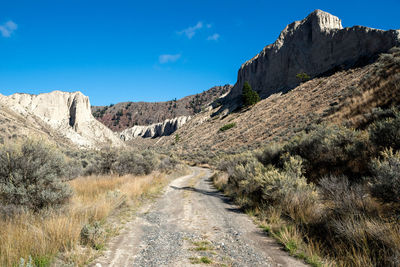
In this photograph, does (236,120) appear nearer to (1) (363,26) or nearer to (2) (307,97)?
(2) (307,97)

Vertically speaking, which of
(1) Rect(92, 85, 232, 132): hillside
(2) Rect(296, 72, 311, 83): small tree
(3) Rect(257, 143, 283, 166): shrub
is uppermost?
(1) Rect(92, 85, 232, 132): hillside

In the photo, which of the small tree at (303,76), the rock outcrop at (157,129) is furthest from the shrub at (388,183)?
the rock outcrop at (157,129)

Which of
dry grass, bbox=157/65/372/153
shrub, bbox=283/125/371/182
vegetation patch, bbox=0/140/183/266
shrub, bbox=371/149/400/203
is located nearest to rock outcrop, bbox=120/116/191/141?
dry grass, bbox=157/65/372/153

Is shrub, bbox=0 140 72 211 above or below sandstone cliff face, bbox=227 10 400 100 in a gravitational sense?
below

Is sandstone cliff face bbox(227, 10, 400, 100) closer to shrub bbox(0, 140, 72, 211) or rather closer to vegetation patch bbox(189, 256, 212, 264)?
vegetation patch bbox(189, 256, 212, 264)

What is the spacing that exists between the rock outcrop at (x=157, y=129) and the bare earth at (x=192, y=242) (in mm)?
101137

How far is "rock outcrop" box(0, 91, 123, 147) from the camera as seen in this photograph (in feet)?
174

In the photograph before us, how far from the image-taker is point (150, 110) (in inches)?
6225

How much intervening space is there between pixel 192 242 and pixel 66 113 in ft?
228

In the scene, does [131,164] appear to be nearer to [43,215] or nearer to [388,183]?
[43,215]

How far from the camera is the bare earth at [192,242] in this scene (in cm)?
418

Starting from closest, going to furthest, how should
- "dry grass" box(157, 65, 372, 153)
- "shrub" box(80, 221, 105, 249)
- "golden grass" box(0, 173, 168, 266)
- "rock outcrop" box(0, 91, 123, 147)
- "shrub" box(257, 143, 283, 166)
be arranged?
"golden grass" box(0, 173, 168, 266), "shrub" box(80, 221, 105, 249), "shrub" box(257, 143, 283, 166), "dry grass" box(157, 65, 372, 153), "rock outcrop" box(0, 91, 123, 147)

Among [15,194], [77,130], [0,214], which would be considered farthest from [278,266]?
[77,130]

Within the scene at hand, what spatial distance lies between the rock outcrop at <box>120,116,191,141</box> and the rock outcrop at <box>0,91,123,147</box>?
45747 millimetres
